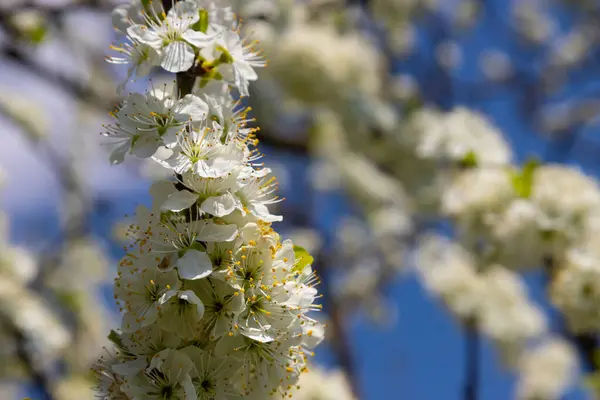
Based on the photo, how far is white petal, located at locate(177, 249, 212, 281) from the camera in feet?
3.50

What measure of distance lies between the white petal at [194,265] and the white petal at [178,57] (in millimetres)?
378

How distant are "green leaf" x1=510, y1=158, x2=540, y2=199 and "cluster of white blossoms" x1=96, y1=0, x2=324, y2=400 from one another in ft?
4.59

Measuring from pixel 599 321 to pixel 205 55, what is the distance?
5.54 ft

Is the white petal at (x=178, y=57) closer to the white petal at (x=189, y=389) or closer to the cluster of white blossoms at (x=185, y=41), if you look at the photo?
the cluster of white blossoms at (x=185, y=41)

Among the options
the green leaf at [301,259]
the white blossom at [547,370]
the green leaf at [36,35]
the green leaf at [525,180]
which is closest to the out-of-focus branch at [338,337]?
the white blossom at [547,370]

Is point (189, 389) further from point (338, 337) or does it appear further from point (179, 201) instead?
point (338, 337)

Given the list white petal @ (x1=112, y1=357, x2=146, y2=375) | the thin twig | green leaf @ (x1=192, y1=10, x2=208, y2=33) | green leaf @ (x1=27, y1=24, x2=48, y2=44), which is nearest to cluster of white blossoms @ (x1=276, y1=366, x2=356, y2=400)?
the thin twig

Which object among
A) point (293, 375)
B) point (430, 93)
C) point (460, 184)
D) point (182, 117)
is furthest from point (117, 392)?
point (430, 93)

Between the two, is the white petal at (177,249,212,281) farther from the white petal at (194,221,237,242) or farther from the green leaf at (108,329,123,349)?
the green leaf at (108,329,123,349)

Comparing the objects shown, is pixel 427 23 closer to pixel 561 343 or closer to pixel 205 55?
pixel 561 343

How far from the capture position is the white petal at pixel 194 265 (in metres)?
1.07

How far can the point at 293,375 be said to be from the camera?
3.96ft

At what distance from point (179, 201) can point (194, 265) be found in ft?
0.41

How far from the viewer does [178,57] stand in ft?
4.08
